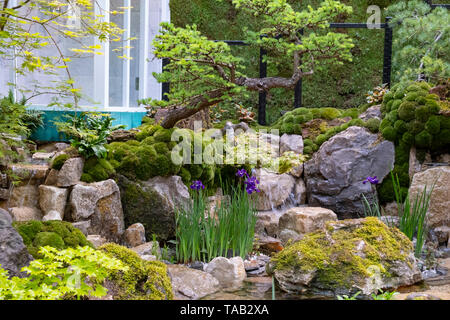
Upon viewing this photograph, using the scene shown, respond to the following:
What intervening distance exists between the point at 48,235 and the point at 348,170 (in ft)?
16.0

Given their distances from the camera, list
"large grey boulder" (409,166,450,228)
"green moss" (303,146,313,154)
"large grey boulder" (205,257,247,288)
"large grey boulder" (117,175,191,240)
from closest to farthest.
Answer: "large grey boulder" (205,257,247,288)
"large grey boulder" (117,175,191,240)
"large grey boulder" (409,166,450,228)
"green moss" (303,146,313,154)

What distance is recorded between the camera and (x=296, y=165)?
24.6 ft

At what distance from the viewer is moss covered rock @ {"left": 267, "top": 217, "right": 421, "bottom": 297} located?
146 inches

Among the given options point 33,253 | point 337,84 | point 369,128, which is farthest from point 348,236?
point 337,84

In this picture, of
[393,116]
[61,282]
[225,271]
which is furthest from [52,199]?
[393,116]

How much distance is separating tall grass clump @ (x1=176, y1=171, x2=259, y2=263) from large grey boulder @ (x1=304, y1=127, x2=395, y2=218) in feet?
8.96

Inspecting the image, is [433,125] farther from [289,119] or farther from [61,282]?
[61,282]

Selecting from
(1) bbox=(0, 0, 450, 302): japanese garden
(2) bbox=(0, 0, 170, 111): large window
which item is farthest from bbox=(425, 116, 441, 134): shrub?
(2) bbox=(0, 0, 170, 111): large window

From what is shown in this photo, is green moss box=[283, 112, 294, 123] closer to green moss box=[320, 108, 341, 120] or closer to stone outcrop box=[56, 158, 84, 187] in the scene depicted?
green moss box=[320, 108, 341, 120]

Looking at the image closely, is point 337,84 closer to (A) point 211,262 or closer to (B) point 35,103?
(B) point 35,103

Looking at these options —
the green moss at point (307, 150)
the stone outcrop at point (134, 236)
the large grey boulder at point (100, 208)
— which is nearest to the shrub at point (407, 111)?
the green moss at point (307, 150)

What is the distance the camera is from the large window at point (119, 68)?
758 centimetres

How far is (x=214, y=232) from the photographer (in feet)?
15.0

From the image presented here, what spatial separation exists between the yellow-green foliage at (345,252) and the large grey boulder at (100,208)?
2.06 m
